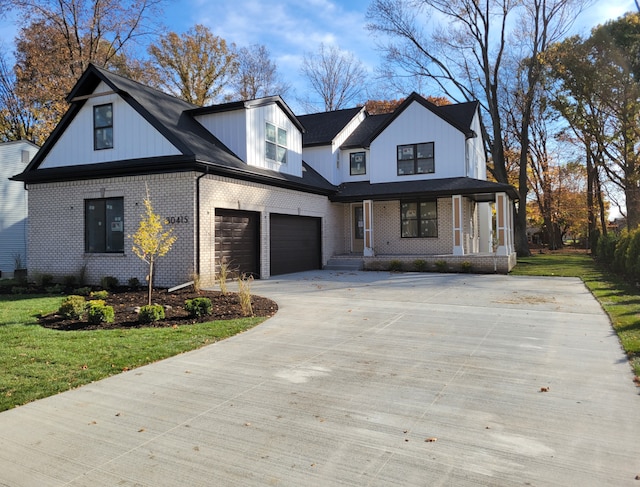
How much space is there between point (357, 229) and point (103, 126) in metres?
12.7

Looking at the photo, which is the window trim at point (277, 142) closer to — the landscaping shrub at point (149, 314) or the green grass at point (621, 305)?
the landscaping shrub at point (149, 314)

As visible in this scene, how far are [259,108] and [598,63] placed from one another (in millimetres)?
21613

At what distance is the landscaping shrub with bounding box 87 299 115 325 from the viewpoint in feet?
26.0

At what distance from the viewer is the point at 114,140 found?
14.6 m

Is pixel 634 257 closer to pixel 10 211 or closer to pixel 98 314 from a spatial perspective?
pixel 98 314

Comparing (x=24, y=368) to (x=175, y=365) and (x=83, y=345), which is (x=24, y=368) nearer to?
(x=83, y=345)

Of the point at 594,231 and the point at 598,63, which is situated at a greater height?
the point at 598,63

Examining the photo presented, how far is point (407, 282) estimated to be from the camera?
14.5m

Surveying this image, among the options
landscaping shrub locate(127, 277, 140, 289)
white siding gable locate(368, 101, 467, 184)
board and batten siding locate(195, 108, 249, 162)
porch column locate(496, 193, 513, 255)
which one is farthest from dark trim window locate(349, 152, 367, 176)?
landscaping shrub locate(127, 277, 140, 289)

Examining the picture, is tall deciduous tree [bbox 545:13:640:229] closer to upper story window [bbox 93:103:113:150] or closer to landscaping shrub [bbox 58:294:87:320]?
upper story window [bbox 93:103:113:150]

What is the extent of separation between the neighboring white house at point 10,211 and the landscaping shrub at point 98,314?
53.2 ft

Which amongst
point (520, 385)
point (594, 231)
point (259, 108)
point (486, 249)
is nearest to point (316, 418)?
point (520, 385)

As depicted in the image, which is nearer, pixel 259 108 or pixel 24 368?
pixel 24 368

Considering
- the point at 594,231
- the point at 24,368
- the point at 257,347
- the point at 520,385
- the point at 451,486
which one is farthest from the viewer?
the point at 594,231
